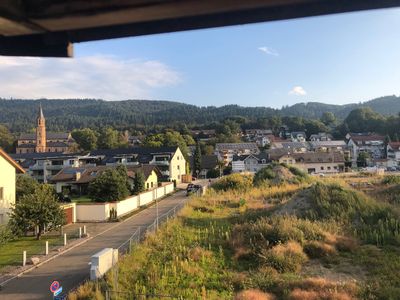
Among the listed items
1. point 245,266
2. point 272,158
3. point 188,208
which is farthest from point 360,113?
point 245,266

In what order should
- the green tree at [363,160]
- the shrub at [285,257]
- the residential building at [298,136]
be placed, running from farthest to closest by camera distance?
the residential building at [298,136] → the green tree at [363,160] → the shrub at [285,257]

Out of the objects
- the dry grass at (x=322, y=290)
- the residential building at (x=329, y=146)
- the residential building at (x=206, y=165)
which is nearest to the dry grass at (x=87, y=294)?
the dry grass at (x=322, y=290)

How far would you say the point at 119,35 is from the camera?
400 centimetres

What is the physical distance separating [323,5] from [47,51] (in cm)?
292

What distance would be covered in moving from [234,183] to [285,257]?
31.7m

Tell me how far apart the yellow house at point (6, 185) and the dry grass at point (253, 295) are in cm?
1905

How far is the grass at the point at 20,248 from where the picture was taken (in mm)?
17112

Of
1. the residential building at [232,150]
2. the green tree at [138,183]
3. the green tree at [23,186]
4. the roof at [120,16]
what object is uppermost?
the roof at [120,16]

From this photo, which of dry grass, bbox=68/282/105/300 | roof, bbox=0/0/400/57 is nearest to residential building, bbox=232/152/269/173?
dry grass, bbox=68/282/105/300

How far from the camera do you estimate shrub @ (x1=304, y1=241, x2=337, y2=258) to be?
49.7 feet

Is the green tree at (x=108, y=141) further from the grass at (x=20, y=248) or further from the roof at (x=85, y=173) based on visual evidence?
the grass at (x=20, y=248)

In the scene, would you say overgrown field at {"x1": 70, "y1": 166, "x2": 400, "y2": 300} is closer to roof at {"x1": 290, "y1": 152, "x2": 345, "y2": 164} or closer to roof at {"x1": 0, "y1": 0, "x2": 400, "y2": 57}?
roof at {"x1": 0, "y1": 0, "x2": 400, "y2": 57}

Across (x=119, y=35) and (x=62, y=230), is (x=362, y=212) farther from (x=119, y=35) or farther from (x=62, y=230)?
(x=119, y=35)

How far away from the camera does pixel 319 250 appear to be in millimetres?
15297
